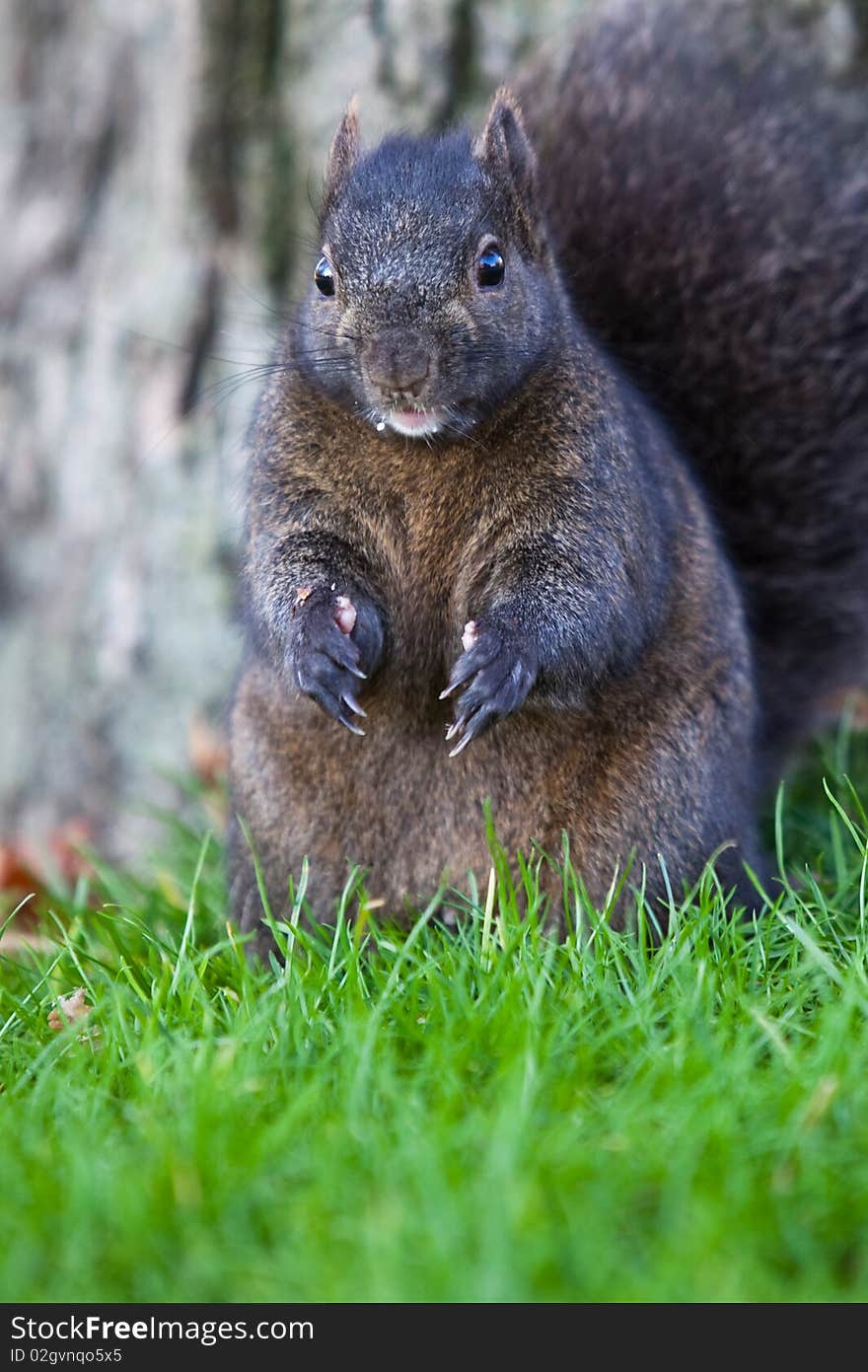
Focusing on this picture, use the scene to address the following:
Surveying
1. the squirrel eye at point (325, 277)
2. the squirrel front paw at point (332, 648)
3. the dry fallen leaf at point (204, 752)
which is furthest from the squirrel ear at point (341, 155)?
the dry fallen leaf at point (204, 752)

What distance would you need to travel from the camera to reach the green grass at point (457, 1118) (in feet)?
5.64

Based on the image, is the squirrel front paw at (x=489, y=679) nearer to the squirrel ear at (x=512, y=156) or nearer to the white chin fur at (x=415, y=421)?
the white chin fur at (x=415, y=421)

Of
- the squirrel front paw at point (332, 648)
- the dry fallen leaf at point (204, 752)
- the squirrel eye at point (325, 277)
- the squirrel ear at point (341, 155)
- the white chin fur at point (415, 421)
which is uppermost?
the squirrel ear at point (341, 155)

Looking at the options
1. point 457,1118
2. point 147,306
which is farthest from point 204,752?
point 457,1118

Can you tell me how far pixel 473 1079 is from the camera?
2.20 meters

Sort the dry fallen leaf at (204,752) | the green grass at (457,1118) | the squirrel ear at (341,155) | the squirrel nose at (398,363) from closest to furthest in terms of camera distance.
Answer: the green grass at (457,1118)
the squirrel nose at (398,363)
the squirrel ear at (341,155)
the dry fallen leaf at (204,752)

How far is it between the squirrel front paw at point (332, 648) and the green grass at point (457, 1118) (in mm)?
410

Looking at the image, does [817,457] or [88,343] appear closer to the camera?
[817,457]

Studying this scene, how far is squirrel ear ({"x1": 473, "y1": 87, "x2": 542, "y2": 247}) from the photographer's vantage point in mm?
2912

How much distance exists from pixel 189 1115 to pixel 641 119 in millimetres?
2504

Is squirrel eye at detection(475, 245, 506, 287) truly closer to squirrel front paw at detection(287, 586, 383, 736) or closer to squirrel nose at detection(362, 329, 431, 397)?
squirrel nose at detection(362, 329, 431, 397)

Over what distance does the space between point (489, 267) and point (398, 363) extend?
1.02 ft
